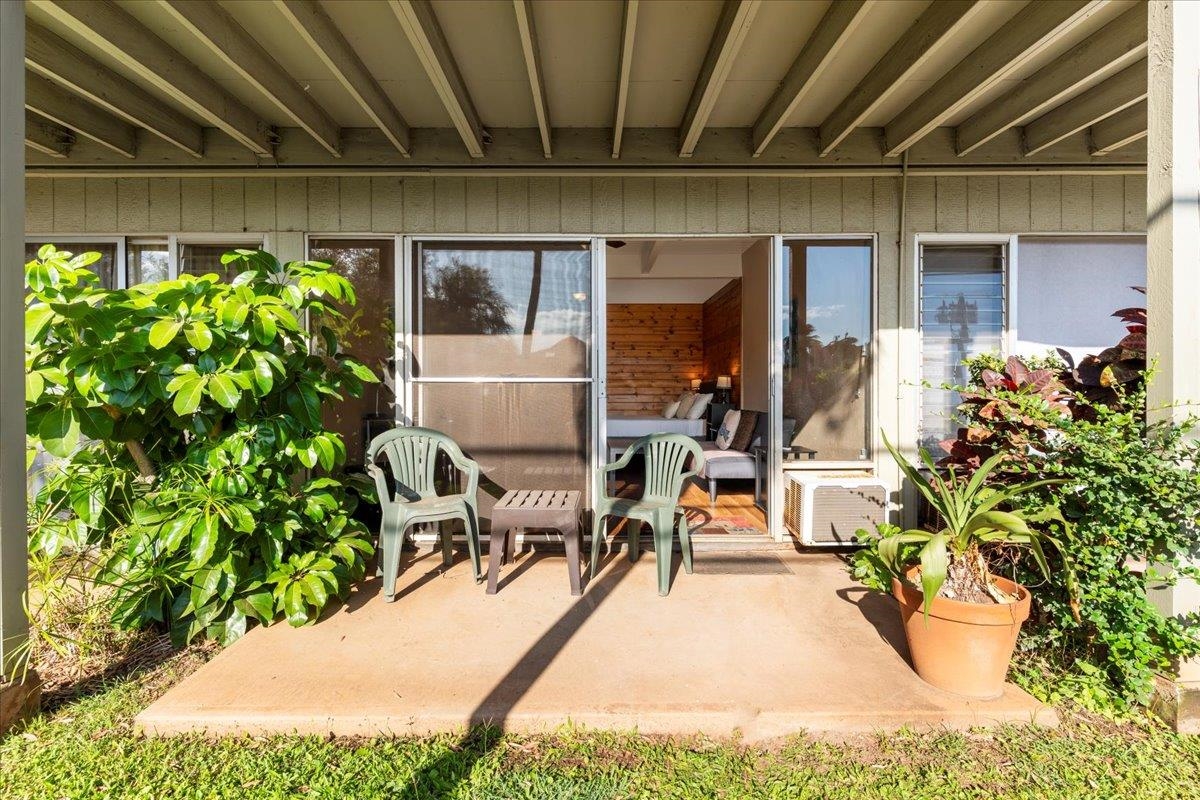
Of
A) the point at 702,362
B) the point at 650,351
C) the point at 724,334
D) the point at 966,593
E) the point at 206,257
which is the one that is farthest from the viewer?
the point at 650,351

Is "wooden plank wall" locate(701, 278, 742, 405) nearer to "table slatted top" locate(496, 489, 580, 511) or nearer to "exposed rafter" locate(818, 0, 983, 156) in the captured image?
"exposed rafter" locate(818, 0, 983, 156)

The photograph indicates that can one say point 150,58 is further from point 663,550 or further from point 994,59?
point 994,59

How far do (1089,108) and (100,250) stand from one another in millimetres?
5997

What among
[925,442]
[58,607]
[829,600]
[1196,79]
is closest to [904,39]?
[1196,79]

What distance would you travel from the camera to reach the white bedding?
5.93 meters

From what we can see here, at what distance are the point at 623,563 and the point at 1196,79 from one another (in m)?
3.18

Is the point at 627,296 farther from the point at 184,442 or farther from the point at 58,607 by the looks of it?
the point at 58,607

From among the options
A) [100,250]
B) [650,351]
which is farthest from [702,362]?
[100,250]

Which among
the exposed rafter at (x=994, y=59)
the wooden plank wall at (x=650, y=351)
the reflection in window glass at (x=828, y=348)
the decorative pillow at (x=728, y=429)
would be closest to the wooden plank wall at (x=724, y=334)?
the wooden plank wall at (x=650, y=351)

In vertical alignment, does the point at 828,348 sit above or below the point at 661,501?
above

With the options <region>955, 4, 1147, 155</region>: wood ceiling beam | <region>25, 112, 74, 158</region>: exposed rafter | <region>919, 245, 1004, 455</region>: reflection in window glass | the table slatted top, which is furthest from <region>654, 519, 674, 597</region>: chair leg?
<region>25, 112, 74, 158</region>: exposed rafter

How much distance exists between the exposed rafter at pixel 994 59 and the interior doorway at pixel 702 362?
107 centimetres

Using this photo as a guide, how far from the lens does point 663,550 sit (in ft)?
8.70

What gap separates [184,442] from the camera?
2.41 metres
